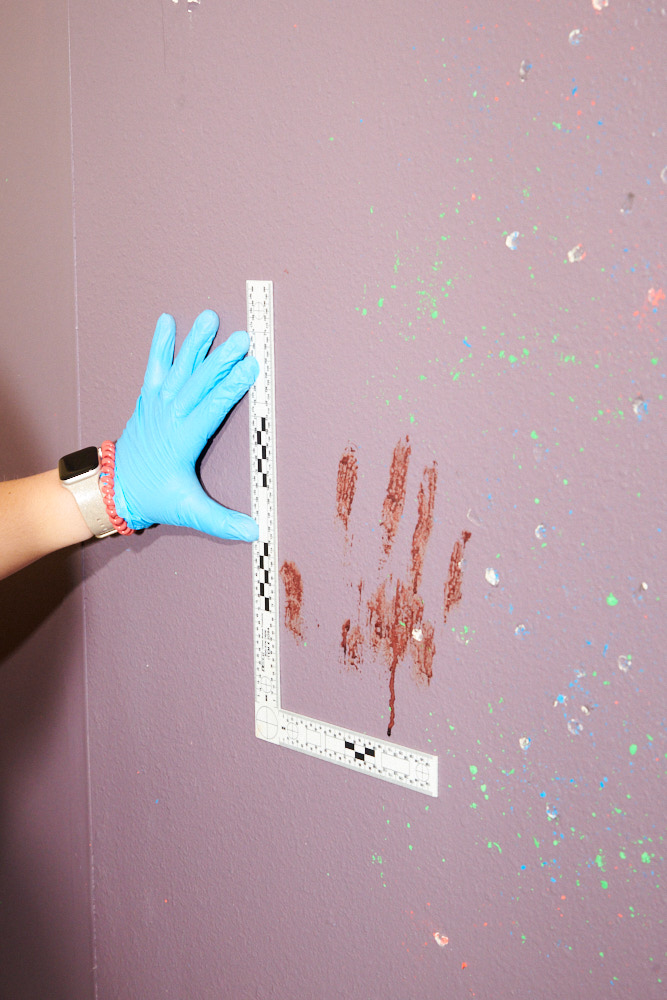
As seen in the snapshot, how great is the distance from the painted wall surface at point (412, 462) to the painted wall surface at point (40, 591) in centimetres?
6

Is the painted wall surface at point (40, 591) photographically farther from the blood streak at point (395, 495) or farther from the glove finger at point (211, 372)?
the blood streak at point (395, 495)

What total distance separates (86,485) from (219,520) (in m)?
0.25

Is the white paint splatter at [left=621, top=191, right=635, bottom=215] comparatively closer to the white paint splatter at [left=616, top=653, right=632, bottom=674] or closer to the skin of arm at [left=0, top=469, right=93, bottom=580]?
the white paint splatter at [left=616, top=653, right=632, bottom=674]

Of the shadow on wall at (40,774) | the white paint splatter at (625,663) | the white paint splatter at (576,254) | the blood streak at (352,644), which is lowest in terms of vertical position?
the shadow on wall at (40,774)

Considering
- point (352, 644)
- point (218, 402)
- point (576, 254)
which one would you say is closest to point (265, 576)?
point (352, 644)

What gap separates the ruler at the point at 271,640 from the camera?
1.19m

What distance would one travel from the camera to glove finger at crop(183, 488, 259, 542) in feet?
4.09

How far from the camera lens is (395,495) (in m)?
1.14

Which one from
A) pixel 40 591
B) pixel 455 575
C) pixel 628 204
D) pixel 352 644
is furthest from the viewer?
pixel 40 591

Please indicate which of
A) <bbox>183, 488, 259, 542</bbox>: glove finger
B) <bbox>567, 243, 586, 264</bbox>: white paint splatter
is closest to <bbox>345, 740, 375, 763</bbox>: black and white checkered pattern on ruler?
<bbox>183, 488, 259, 542</bbox>: glove finger

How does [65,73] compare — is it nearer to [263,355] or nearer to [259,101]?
[259,101]

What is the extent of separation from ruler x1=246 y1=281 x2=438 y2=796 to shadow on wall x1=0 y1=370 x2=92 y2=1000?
0.49 meters

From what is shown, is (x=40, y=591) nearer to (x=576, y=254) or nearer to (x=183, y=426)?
(x=183, y=426)

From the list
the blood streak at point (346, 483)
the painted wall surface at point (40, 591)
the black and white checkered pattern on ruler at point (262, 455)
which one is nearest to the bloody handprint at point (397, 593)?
the blood streak at point (346, 483)
